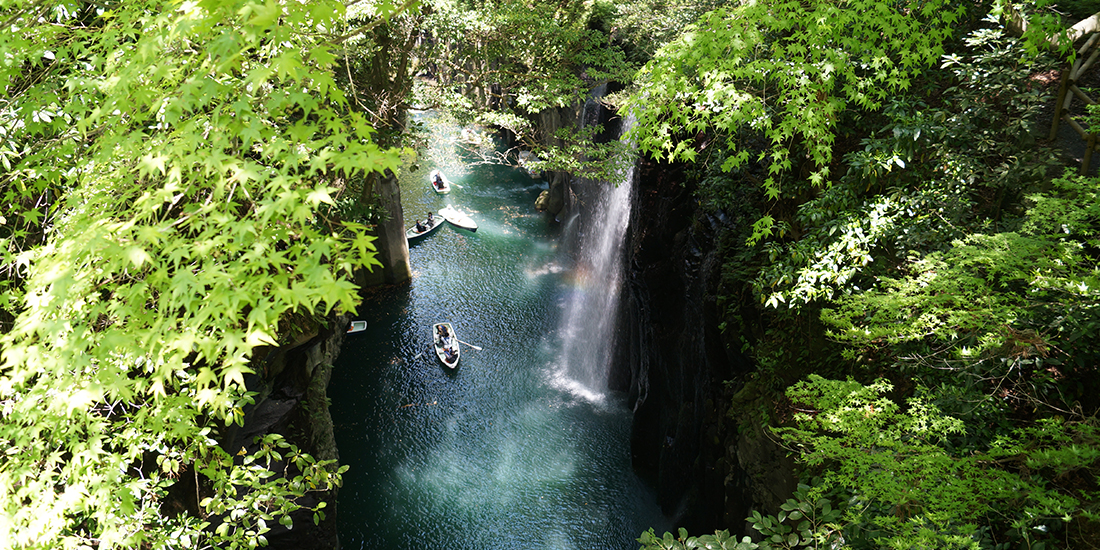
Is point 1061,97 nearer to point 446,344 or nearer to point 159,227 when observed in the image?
point 159,227

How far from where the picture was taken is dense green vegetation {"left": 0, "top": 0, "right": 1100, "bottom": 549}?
284 cm

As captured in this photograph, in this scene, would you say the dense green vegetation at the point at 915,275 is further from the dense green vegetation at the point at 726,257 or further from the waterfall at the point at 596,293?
the waterfall at the point at 596,293

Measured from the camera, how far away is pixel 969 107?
5918 millimetres

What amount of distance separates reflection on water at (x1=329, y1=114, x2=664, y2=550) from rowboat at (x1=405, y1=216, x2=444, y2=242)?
0.53 meters

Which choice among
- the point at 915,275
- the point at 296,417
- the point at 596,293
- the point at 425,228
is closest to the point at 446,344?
the point at 596,293

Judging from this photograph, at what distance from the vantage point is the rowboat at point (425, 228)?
21.8 metres

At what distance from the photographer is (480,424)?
547 inches

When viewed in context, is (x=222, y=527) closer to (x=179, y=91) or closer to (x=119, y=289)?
(x=119, y=289)

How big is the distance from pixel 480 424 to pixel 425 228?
10807mm

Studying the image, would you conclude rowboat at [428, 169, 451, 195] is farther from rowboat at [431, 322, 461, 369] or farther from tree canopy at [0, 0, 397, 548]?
tree canopy at [0, 0, 397, 548]

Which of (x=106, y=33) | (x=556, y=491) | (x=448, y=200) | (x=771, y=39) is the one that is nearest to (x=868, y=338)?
(x=771, y=39)

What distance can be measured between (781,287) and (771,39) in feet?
11.6

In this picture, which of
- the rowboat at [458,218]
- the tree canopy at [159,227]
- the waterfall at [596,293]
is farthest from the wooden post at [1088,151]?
the rowboat at [458,218]

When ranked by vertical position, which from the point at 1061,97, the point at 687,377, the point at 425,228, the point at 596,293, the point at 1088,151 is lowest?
the point at 425,228
